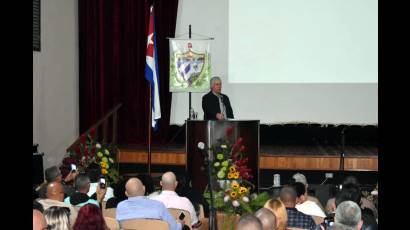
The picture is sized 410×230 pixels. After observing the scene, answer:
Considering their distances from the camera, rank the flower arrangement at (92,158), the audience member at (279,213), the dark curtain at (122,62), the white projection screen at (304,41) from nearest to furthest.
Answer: the audience member at (279,213), the flower arrangement at (92,158), the white projection screen at (304,41), the dark curtain at (122,62)

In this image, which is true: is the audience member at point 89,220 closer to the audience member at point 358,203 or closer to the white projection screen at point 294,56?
the audience member at point 358,203

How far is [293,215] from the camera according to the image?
12.8 feet

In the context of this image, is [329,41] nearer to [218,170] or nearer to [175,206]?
[218,170]

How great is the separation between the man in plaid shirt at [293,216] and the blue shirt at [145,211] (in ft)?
2.41

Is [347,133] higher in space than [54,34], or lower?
lower

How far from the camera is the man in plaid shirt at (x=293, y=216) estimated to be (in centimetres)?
380

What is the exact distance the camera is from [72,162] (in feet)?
22.2

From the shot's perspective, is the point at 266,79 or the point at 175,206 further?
the point at 266,79

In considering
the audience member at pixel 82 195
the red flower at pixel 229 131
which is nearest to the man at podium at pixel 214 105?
the red flower at pixel 229 131

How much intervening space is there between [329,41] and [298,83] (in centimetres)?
81

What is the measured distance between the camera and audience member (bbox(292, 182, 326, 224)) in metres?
4.30

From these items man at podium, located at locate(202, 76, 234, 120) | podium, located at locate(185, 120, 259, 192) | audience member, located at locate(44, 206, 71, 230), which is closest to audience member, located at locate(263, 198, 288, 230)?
audience member, located at locate(44, 206, 71, 230)

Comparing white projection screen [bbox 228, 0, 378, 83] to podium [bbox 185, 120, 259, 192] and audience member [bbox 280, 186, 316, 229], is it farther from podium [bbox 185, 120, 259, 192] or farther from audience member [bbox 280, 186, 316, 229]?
audience member [bbox 280, 186, 316, 229]
